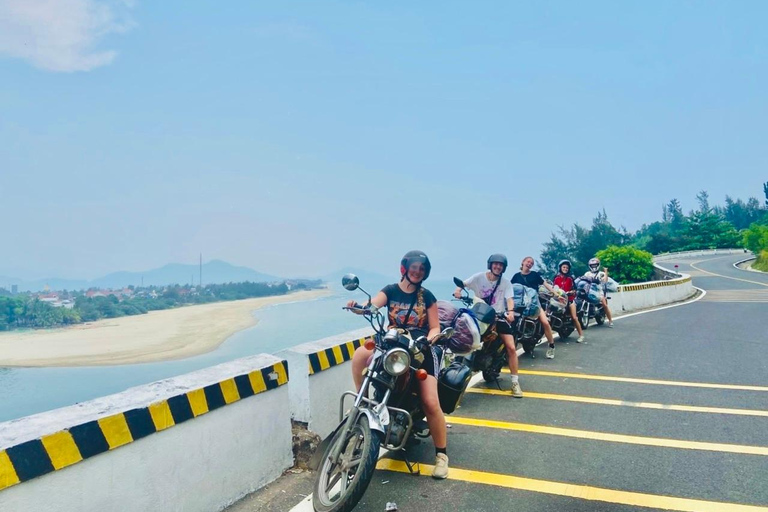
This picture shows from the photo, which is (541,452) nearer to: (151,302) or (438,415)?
(438,415)

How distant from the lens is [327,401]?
4824 millimetres

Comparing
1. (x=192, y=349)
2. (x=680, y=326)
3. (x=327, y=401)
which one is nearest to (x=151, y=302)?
(x=192, y=349)

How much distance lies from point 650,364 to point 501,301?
3.45 metres

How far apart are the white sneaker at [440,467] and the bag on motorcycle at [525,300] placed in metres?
4.32

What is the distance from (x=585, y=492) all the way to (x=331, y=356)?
7.50ft

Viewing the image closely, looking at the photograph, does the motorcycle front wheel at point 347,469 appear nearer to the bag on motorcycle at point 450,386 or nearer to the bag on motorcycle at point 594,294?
the bag on motorcycle at point 450,386

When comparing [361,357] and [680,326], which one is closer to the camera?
[361,357]

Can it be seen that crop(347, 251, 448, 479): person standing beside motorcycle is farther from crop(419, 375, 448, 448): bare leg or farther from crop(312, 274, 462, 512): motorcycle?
crop(312, 274, 462, 512): motorcycle

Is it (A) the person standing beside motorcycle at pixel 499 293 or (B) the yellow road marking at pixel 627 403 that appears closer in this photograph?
(B) the yellow road marking at pixel 627 403

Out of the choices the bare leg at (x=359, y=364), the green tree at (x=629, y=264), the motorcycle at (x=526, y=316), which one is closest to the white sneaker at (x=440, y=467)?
the bare leg at (x=359, y=364)

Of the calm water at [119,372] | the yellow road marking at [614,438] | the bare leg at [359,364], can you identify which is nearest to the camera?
the bare leg at [359,364]

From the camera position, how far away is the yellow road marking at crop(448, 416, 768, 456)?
490 cm

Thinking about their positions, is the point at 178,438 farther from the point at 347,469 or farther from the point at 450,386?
the point at 450,386

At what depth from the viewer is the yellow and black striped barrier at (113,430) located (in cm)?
243
